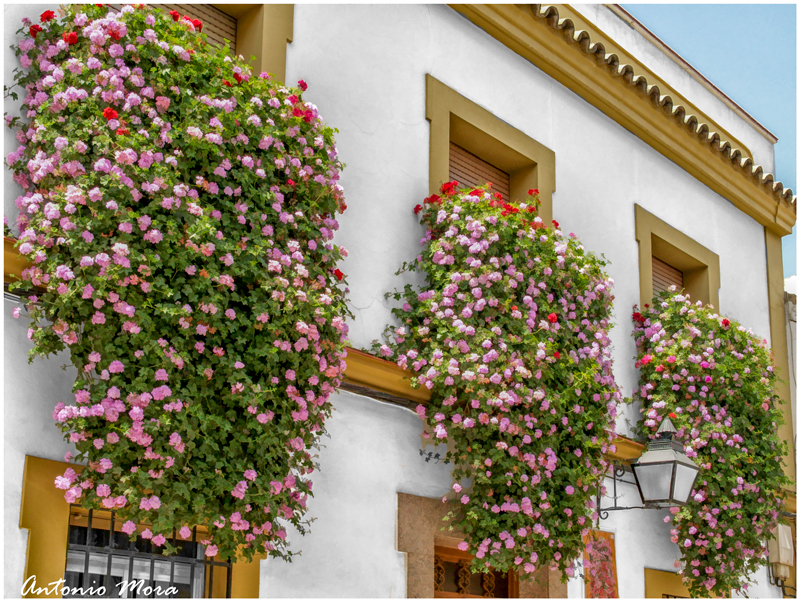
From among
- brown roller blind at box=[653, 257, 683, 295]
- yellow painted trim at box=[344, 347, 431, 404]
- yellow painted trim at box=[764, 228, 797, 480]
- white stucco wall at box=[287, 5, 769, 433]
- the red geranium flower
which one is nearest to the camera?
yellow painted trim at box=[344, 347, 431, 404]

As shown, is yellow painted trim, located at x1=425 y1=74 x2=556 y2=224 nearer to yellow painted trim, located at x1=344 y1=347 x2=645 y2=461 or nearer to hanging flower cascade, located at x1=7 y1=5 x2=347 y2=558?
yellow painted trim, located at x1=344 y1=347 x2=645 y2=461

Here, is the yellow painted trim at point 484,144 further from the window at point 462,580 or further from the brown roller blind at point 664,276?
the window at point 462,580

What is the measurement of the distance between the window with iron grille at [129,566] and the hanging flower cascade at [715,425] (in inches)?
186

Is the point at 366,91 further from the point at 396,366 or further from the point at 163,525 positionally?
the point at 163,525

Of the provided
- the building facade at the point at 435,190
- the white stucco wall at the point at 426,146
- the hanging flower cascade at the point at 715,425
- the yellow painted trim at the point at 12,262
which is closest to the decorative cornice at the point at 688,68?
the building facade at the point at 435,190

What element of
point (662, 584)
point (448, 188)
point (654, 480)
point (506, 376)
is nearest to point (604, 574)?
point (662, 584)

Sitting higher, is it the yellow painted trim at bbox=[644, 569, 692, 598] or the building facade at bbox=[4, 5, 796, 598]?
the building facade at bbox=[4, 5, 796, 598]

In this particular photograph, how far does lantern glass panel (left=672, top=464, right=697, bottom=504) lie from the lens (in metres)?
7.36

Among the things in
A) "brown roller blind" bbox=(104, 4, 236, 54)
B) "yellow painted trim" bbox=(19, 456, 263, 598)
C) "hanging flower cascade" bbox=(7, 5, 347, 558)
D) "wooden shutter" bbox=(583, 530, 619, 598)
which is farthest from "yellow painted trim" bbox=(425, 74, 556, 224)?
"yellow painted trim" bbox=(19, 456, 263, 598)

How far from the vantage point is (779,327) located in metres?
11.8

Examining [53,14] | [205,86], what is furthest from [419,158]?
[53,14]

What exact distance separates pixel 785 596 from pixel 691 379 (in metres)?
3.25

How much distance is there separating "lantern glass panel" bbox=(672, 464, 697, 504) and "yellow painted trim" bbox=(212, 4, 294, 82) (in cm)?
427

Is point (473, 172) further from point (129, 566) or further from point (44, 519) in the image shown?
point (44, 519)
